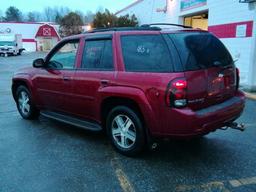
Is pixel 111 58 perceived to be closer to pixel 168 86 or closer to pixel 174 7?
pixel 168 86

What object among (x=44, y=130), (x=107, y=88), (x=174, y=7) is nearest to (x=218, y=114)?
(x=107, y=88)

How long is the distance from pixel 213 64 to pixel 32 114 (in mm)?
4060

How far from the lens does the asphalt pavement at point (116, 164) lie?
378 centimetres

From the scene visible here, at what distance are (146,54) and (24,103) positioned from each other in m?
3.62

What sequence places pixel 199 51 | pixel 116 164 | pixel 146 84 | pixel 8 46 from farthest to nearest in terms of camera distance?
1. pixel 8 46
2. pixel 116 164
3. pixel 199 51
4. pixel 146 84

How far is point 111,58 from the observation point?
4656 millimetres

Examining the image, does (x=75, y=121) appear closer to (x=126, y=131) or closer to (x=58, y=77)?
(x=58, y=77)

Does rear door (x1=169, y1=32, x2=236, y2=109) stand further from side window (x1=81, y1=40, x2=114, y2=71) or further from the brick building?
the brick building

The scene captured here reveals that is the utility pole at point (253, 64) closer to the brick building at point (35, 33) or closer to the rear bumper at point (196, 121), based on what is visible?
the rear bumper at point (196, 121)

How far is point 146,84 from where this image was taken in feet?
13.4

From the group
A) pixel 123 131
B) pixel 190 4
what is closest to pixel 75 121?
pixel 123 131

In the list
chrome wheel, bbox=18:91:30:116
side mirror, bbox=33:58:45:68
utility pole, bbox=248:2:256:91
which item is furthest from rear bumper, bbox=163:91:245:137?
utility pole, bbox=248:2:256:91

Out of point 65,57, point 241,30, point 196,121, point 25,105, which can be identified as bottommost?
point 25,105

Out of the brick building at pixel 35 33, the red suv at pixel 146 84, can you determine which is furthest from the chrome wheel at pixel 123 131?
the brick building at pixel 35 33
